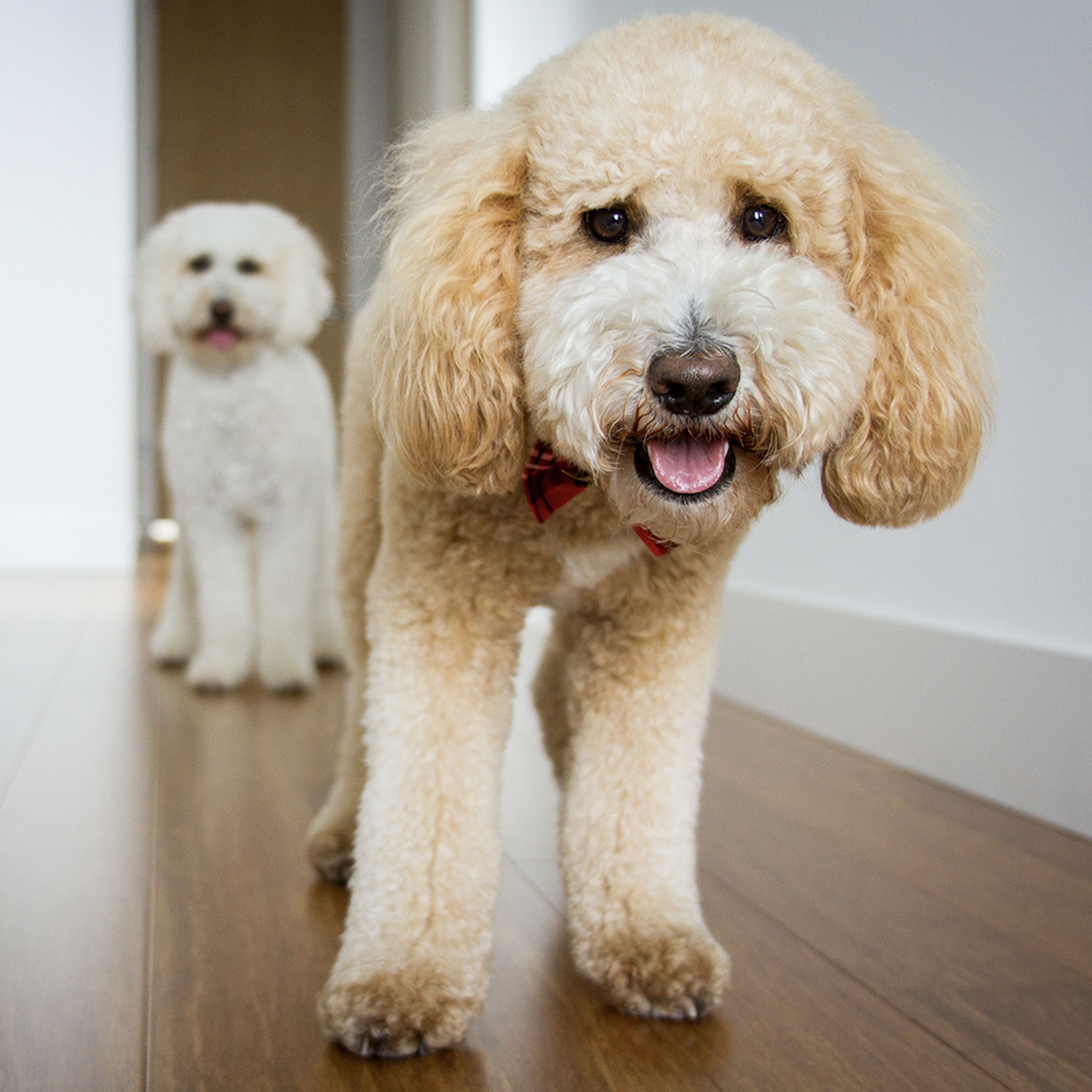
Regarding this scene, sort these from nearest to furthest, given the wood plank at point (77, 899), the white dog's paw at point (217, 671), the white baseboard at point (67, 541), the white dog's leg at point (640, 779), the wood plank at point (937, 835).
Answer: the wood plank at point (77, 899), the white dog's leg at point (640, 779), the wood plank at point (937, 835), the white dog's paw at point (217, 671), the white baseboard at point (67, 541)

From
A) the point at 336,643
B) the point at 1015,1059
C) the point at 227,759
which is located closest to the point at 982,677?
the point at 1015,1059

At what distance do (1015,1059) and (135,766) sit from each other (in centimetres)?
143

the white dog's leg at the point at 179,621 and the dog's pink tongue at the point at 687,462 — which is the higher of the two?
the dog's pink tongue at the point at 687,462

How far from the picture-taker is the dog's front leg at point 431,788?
1060mm

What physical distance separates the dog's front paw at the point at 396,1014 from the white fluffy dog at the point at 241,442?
5.50ft

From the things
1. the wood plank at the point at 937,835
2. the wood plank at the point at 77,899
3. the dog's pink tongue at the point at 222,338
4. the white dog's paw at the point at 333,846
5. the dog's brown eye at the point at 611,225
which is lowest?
the wood plank at the point at 937,835

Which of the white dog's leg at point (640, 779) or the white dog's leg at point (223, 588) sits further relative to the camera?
the white dog's leg at point (223, 588)

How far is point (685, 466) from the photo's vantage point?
3.06ft

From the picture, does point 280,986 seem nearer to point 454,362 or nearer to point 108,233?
point 454,362

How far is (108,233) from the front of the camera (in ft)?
16.4

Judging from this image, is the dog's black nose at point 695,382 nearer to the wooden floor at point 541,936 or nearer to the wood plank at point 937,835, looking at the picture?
the wooden floor at point 541,936

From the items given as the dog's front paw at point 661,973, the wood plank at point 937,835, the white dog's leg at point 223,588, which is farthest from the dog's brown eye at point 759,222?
the white dog's leg at point 223,588

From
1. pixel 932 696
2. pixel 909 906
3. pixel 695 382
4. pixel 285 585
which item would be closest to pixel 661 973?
pixel 909 906

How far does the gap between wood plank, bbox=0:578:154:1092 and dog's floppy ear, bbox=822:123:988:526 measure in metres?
0.82
